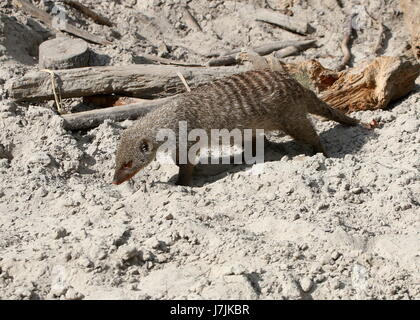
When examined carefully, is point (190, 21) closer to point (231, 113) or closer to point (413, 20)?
point (413, 20)

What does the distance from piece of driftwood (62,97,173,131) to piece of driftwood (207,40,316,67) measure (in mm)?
1273

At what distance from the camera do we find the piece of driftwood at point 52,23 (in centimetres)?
635

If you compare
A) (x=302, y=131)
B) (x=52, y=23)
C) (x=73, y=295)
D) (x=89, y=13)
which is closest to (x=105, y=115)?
(x=302, y=131)

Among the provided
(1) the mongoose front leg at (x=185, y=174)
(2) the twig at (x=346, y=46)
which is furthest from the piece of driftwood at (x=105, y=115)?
(2) the twig at (x=346, y=46)

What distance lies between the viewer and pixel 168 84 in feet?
A: 17.8

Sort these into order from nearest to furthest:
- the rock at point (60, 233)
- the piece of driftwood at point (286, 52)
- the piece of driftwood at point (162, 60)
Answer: the rock at point (60, 233), the piece of driftwood at point (162, 60), the piece of driftwood at point (286, 52)

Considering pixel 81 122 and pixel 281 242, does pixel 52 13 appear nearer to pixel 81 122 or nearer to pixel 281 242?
pixel 81 122

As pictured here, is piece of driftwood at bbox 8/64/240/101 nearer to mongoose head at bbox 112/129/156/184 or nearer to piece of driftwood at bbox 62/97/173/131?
piece of driftwood at bbox 62/97/173/131

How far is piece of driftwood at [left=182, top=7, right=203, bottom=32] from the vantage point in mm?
7195

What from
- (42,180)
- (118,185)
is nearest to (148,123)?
(118,185)

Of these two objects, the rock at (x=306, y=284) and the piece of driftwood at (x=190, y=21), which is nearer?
the rock at (x=306, y=284)

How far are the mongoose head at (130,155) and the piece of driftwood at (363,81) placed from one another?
67.2 inches

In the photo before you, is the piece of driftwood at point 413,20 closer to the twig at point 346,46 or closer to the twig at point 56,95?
the twig at point 346,46

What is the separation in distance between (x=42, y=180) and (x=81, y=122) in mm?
838
